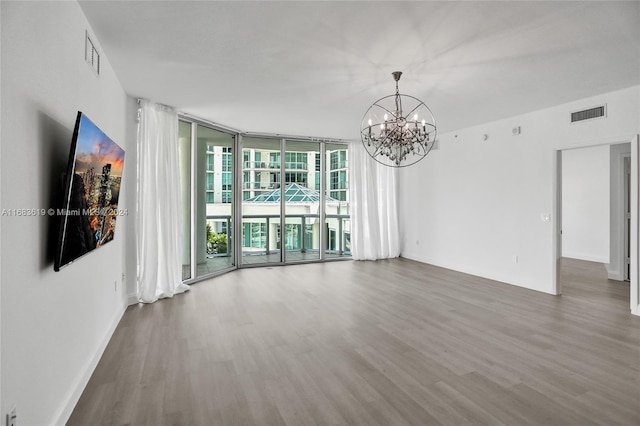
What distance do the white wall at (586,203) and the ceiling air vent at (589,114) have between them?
10.2 feet

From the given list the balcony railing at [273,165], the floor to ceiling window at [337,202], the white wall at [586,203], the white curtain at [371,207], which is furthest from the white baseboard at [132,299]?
the white wall at [586,203]

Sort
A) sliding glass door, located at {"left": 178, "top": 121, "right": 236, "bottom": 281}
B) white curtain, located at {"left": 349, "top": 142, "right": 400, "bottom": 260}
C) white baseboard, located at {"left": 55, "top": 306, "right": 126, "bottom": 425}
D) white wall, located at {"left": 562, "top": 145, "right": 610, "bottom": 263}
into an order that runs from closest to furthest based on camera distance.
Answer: white baseboard, located at {"left": 55, "top": 306, "right": 126, "bottom": 425} → sliding glass door, located at {"left": 178, "top": 121, "right": 236, "bottom": 281} → white wall, located at {"left": 562, "top": 145, "right": 610, "bottom": 263} → white curtain, located at {"left": 349, "top": 142, "right": 400, "bottom": 260}

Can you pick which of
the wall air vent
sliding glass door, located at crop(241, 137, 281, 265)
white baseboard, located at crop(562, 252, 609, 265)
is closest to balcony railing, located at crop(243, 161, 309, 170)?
sliding glass door, located at crop(241, 137, 281, 265)

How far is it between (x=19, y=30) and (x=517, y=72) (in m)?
4.12

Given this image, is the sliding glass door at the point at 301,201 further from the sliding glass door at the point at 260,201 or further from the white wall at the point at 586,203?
the white wall at the point at 586,203

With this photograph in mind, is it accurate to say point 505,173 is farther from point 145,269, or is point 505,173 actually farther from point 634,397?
point 145,269

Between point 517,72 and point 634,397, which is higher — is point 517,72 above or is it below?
above

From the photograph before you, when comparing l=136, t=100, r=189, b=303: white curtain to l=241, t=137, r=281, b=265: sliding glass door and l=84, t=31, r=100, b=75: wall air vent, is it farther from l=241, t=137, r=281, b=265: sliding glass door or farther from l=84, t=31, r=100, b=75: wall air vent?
l=241, t=137, r=281, b=265: sliding glass door

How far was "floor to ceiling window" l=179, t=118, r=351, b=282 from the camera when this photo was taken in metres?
5.58

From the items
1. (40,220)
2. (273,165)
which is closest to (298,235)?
(273,165)

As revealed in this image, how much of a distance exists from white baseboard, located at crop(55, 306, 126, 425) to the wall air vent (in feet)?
7.85

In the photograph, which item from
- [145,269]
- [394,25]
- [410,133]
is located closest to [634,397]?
[410,133]

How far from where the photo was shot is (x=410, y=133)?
381cm

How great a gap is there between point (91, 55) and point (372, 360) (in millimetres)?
3452
